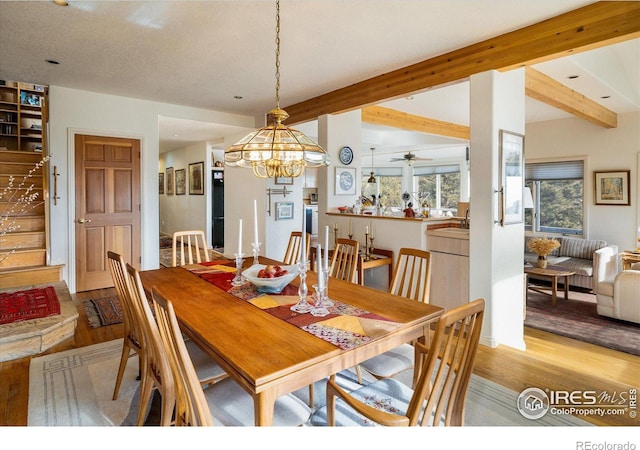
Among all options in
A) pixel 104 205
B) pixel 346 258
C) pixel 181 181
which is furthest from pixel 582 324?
pixel 181 181

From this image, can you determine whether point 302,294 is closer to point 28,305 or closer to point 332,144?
point 28,305

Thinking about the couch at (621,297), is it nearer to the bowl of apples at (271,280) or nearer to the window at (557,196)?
the window at (557,196)

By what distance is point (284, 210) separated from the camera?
245 inches

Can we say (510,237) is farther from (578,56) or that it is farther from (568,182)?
(568,182)

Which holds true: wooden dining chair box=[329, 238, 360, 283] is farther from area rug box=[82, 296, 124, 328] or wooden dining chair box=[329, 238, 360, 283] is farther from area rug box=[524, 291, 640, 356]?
area rug box=[524, 291, 640, 356]

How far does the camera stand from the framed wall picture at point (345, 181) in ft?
16.6

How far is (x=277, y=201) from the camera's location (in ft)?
20.1

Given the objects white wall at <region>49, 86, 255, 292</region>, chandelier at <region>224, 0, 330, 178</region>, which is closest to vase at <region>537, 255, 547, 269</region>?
chandelier at <region>224, 0, 330, 178</region>

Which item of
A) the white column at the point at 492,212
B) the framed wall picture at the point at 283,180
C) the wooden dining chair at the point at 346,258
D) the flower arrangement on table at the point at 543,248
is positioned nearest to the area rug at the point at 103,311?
the wooden dining chair at the point at 346,258

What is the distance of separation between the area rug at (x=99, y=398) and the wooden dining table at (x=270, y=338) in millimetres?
649

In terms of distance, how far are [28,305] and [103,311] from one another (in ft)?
2.16

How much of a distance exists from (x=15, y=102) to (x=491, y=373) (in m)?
7.09

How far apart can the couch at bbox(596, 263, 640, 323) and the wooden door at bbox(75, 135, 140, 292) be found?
5942 mm
